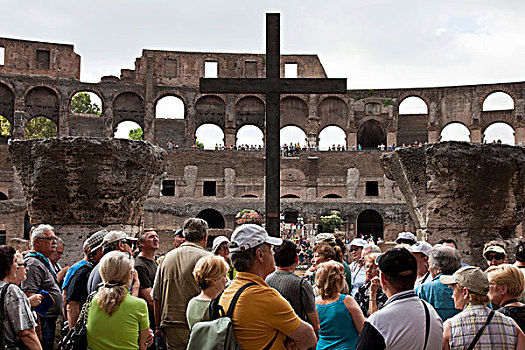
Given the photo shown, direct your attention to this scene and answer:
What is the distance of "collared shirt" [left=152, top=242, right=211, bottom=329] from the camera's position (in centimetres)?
389

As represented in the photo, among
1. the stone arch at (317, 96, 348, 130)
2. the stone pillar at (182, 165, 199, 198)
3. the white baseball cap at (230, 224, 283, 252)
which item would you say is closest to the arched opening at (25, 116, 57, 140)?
the stone pillar at (182, 165, 199, 198)

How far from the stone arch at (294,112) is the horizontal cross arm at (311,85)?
3301cm

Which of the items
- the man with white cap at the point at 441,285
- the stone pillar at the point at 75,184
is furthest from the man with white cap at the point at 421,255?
the stone pillar at the point at 75,184

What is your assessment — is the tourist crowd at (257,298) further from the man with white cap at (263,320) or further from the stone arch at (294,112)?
the stone arch at (294,112)

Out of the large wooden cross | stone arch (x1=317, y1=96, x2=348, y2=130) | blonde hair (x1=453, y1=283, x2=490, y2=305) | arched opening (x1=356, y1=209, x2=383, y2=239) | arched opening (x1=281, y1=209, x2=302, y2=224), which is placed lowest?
arched opening (x1=356, y1=209, x2=383, y2=239)

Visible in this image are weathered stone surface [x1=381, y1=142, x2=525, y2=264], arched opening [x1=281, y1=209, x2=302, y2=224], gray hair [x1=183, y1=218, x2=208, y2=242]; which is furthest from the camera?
arched opening [x1=281, y1=209, x2=302, y2=224]

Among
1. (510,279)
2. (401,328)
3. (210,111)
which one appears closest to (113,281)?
(401,328)

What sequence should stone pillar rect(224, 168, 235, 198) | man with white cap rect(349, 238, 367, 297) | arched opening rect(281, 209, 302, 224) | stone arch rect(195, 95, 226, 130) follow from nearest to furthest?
man with white cap rect(349, 238, 367, 297) → arched opening rect(281, 209, 302, 224) → stone pillar rect(224, 168, 235, 198) → stone arch rect(195, 95, 226, 130)

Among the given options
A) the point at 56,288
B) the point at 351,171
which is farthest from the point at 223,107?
the point at 56,288

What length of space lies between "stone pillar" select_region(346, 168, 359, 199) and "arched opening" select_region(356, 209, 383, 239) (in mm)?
1513

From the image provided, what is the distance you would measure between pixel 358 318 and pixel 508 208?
215 inches

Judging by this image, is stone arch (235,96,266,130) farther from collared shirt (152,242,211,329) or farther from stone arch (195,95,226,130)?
collared shirt (152,242,211,329)

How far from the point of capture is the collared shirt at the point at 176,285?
12.8 ft

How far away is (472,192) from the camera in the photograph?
7.60 meters
